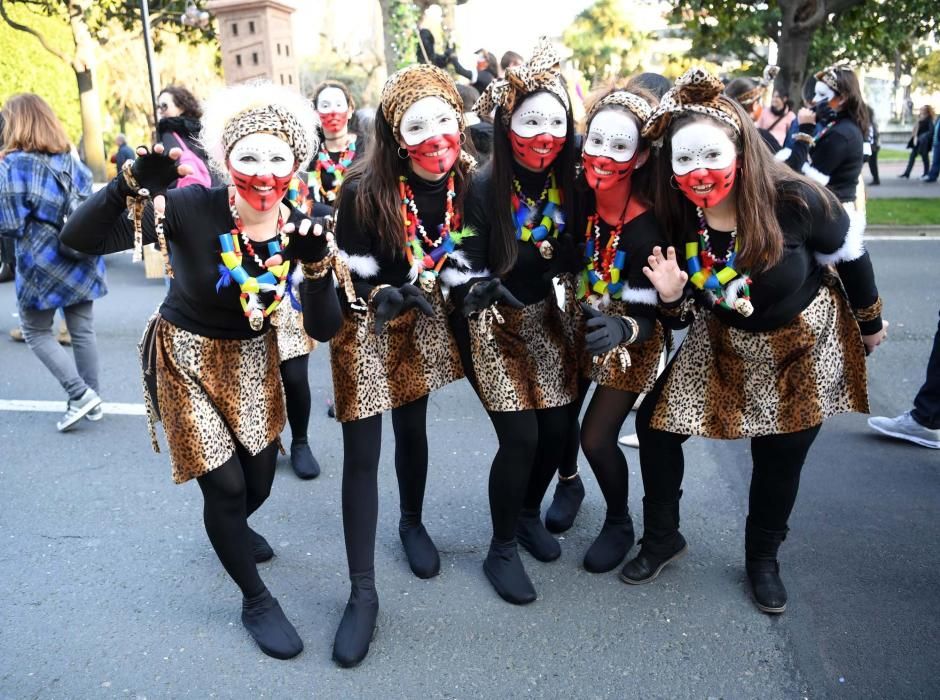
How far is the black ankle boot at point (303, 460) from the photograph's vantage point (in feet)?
12.8

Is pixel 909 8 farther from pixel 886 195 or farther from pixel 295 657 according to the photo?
pixel 295 657

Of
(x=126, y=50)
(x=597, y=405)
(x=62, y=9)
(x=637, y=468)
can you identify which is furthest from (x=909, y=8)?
(x=126, y=50)

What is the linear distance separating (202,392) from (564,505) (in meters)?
1.62

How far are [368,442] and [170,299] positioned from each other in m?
0.79

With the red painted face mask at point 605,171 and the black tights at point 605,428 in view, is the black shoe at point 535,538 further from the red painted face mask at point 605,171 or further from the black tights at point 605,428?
the red painted face mask at point 605,171

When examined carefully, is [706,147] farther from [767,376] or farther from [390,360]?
[390,360]

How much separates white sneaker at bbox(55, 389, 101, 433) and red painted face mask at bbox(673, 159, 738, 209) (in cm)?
360

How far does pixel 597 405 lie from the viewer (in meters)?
2.88

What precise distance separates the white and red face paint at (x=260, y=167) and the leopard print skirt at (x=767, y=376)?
4.80 ft

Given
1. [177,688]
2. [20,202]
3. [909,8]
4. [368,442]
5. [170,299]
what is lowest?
[177,688]

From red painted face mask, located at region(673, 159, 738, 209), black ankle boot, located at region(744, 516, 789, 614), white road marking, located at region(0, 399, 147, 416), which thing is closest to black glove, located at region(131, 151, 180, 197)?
red painted face mask, located at region(673, 159, 738, 209)

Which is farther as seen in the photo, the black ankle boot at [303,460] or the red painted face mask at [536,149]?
the black ankle boot at [303,460]

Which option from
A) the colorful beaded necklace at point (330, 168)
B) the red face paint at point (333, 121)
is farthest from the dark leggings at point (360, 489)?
the red face paint at point (333, 121)

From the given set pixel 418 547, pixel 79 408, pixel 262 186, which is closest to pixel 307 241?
pixel 262 186
